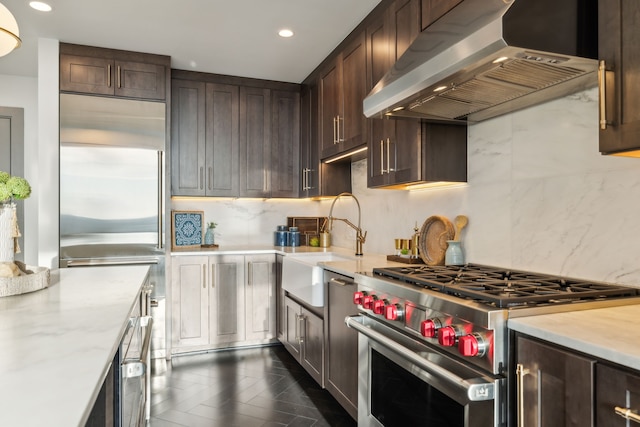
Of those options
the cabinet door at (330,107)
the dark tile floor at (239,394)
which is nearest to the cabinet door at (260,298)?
the dark tile floor at (239,394)

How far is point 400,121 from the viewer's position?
2430mm

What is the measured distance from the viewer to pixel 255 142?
4230mm

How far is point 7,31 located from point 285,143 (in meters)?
2.87

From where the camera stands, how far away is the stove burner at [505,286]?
1327mm

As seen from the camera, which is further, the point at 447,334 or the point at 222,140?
the point at 222,140

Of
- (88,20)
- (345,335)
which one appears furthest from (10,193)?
(88,20)

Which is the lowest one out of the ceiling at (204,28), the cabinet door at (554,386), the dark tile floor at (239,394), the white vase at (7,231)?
the dark tile floor at (239,394)

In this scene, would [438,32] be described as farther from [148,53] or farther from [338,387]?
[148,53]

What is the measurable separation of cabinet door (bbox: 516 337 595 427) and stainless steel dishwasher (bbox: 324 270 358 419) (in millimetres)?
1130

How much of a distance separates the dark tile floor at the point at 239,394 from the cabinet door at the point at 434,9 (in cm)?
229

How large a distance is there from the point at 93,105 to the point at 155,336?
1977mm

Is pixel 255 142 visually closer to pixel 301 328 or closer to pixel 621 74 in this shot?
pixel 301 328

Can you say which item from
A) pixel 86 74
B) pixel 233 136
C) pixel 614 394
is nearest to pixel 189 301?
pixel 233 136

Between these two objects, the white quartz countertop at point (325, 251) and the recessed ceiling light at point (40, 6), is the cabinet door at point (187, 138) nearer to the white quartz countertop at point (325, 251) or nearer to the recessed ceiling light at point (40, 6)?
the white quartz countertop at point (325, 251)
